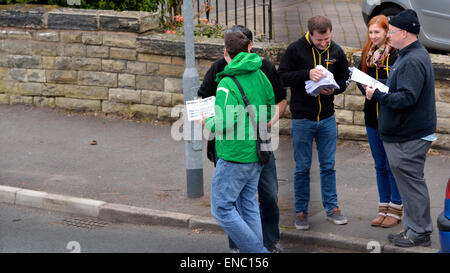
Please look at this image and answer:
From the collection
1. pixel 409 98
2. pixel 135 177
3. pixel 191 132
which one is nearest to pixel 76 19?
pixel 135 177

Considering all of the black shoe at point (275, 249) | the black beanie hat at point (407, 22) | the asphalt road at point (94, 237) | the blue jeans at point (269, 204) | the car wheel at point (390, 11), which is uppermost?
the black beanie hat at point (407, 22)

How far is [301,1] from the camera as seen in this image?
1469cm

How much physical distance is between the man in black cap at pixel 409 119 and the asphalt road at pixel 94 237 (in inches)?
30.5

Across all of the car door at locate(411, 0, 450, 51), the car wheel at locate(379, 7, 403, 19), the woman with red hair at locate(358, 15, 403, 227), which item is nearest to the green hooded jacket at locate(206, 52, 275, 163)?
the woman with red hair at locate(358, 15, 403, 227)

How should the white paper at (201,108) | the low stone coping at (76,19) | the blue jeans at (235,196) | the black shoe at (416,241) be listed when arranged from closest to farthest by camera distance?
the blue jeans at (235,196)
the white paper at (201,108)
the black shoe at (416,241)
the low stone coping at (76,19)

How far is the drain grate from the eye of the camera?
25.0ft

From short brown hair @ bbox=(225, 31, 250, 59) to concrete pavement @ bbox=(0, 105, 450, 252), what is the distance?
187 centimetres

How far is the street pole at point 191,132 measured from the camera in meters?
8.05

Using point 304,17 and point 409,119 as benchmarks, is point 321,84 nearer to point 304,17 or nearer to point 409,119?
point 409,119

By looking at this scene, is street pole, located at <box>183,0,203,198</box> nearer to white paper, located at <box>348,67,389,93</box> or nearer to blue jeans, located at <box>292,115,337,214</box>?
blue jeans, located at <box>292,115,337,214</box>

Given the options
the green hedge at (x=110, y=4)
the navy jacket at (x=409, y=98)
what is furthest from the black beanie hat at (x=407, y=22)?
the green hedge at (x=110, y=4)

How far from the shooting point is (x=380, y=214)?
721 cm

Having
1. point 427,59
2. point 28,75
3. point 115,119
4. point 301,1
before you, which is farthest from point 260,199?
point 301,1

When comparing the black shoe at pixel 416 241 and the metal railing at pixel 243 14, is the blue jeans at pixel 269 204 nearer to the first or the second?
the black shoe at pixel 416 241
